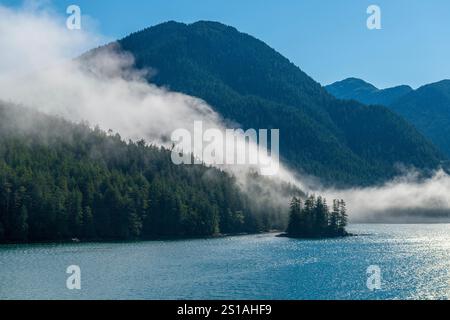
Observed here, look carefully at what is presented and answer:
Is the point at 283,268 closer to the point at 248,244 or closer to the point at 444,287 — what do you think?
the point at 444,287

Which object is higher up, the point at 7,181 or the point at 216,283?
the point at 7,181

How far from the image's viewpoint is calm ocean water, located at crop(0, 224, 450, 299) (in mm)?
94125

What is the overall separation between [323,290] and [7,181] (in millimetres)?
128083

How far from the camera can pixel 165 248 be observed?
17625 cm

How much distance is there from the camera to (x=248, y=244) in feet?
645

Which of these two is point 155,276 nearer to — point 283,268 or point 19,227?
point 283,268

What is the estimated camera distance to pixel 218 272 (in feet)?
391

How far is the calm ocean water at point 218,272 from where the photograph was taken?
9412cm

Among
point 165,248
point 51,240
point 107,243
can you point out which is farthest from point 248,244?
point 51,240

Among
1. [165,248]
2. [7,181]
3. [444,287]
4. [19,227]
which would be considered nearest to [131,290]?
[444,287]
